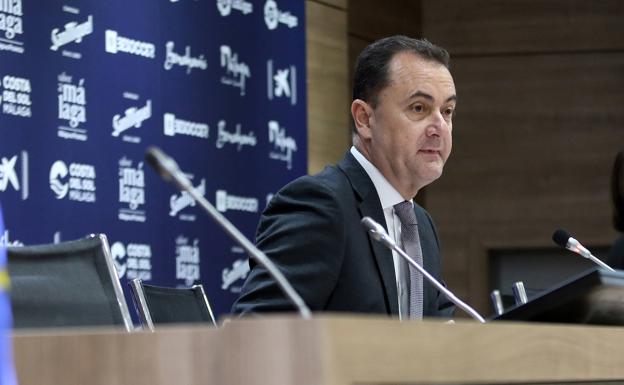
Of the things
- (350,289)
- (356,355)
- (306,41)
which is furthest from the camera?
(306,41)

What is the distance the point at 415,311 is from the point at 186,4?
3.81m

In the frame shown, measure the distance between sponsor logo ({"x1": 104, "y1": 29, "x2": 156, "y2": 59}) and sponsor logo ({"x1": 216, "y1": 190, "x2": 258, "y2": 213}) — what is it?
2.97 ft

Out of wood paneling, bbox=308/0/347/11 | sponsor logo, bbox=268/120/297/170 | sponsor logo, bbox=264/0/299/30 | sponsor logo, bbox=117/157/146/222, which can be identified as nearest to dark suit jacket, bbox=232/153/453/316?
sponsor logo, bbox=117/157/146/222

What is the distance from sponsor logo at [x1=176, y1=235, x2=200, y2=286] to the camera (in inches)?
261

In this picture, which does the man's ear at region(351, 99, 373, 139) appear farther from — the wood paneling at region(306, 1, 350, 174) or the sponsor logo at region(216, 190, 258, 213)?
the wood paneling at region(306, 1, 350, 174)

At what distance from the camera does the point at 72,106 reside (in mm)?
5941

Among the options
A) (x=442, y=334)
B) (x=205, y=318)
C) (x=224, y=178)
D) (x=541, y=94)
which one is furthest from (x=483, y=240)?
(x=442, y=334)

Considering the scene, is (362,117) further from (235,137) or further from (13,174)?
(235,137)

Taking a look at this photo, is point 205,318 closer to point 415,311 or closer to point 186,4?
point 415,311

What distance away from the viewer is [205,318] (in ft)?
14.2

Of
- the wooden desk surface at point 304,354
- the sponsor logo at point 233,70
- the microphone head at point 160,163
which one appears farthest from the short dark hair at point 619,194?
the microphone head at point 160,163

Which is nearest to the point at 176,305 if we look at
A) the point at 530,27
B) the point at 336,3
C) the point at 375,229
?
the point at 375,229

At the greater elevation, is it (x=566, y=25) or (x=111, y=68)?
(x=566, y=25)

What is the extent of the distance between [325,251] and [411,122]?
0.65 m
